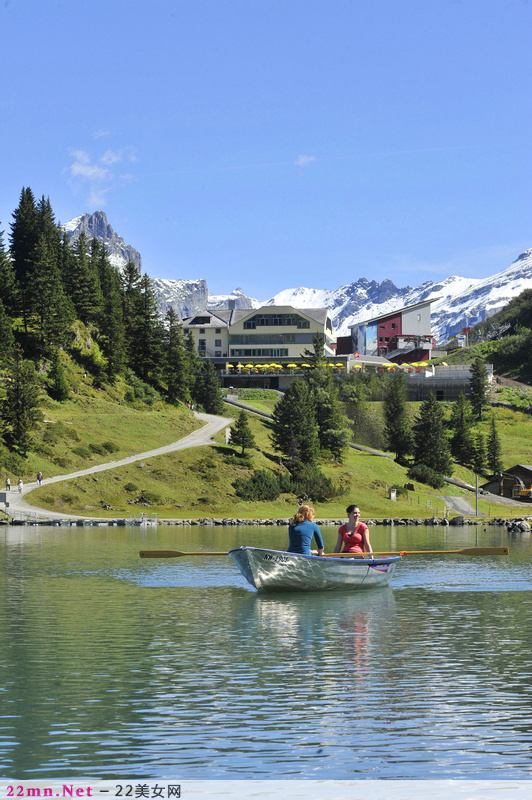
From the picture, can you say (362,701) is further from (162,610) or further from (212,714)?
(162,610)

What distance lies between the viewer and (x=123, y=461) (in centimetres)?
10325

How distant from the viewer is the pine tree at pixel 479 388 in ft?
506

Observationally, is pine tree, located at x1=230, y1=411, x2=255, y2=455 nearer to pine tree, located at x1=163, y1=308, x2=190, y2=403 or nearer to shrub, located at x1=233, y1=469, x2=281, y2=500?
shrub, located at x1=233, y1=469, x2=281, y2=500

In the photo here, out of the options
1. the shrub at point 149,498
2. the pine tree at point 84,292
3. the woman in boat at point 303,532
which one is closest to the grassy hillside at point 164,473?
the shrub at point 149,498

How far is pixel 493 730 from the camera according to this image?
606 inches

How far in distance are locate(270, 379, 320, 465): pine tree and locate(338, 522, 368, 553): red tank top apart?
7778cm

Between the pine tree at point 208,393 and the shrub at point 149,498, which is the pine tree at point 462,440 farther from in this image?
the shrub at point 149,498

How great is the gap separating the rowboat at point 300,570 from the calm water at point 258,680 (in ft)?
2.04

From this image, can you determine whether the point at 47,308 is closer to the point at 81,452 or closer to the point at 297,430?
the point at 81,452

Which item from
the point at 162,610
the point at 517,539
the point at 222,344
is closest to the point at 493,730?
the point at 162,610

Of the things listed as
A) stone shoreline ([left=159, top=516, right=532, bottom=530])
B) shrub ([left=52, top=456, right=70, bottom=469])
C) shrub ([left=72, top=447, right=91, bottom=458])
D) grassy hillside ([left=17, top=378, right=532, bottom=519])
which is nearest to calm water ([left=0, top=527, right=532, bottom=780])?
stone shoreline ([left=159, top=516, right=532, bottom=530])

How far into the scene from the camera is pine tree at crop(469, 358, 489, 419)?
154125 mm

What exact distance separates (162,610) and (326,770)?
17347mm

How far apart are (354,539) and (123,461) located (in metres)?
71.4
